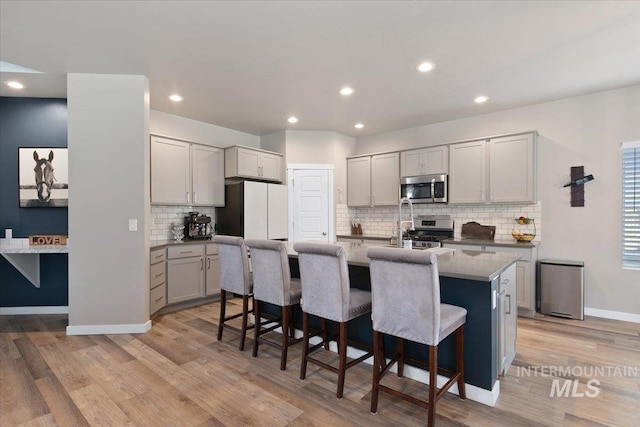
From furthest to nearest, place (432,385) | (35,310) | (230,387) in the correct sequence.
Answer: (35,310), (230,387), (432,385)

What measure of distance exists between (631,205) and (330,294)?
12.9ft

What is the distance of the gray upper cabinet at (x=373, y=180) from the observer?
5344 mm

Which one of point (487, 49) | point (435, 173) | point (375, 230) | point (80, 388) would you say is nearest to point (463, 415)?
point (80, 388)

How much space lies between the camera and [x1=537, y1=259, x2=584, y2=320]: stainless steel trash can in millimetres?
3734

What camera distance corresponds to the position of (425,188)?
4.96 metres

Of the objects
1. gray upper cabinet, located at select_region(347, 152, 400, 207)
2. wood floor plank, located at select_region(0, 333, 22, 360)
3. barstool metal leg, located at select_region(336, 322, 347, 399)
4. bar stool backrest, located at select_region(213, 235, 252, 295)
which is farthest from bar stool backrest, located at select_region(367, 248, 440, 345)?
gray upper cabinet, located at select_region(347, 152, 400, 207)

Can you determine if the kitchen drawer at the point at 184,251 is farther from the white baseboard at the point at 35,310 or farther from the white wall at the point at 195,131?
the white wall at the point at 195,131

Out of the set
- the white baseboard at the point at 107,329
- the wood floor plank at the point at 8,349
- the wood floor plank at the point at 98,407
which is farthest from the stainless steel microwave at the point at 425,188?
the wood floor plank at the point at 8,349

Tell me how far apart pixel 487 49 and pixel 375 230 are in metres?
3.54

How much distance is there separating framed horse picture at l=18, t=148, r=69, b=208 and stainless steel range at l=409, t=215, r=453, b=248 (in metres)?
4.91

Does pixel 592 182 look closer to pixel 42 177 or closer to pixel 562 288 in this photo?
pixel 562 288

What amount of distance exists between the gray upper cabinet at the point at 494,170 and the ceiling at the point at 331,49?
0.58 metres

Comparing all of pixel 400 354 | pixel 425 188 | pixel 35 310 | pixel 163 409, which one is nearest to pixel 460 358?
pixel 400 354

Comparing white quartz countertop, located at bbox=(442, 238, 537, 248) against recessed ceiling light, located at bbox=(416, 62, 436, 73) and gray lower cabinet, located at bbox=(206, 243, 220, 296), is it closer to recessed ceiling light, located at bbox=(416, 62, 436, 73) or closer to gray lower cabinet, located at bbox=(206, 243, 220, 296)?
recessed ceiling light, located at bbox=(416, 62, 436, 73)
